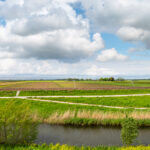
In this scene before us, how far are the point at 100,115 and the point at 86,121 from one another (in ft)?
6.41

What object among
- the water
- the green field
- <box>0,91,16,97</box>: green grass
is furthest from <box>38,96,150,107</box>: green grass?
<box>0,91,16,97</box>: green grass

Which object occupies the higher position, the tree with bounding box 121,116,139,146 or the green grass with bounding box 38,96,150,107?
the tree with bounding box 121,116,139,146

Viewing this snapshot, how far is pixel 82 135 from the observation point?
52.7 ft

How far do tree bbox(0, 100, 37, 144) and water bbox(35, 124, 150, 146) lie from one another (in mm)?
3149

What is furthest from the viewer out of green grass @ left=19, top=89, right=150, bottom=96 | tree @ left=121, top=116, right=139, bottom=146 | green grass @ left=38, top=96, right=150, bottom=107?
green grass @ left=19, top=89, right=150, bottom=96

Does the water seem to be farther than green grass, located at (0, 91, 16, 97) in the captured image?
No

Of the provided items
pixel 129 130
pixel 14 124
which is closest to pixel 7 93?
pixel 14 124

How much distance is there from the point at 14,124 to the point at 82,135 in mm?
7593

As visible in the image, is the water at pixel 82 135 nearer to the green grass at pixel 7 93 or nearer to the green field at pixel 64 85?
the green grass at pixel 7 93

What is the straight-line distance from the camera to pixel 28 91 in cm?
3766

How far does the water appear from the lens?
14.5 m

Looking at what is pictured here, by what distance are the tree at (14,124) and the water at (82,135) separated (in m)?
3.15

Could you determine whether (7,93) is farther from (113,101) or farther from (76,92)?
(113,101)

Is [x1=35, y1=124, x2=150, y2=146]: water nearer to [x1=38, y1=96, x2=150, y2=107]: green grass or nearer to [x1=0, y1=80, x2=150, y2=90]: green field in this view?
[x1=38, y1=96, x2=150, y2=107]: green grass
